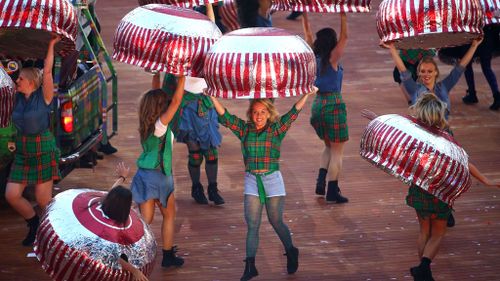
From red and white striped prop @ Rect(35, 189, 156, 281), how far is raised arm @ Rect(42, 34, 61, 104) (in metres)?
1.90

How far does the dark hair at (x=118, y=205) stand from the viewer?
6.77m

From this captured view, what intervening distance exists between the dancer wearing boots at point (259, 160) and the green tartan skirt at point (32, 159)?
5.65ft

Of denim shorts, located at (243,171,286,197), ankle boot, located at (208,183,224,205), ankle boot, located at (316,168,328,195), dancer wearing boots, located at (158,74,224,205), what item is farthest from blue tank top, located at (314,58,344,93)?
denim shorts, located at (243,171,286,197)

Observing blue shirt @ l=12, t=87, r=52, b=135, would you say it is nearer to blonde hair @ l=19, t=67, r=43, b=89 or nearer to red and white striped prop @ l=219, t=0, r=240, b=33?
blonde hair @ l=19, t=67, r=43, b=89

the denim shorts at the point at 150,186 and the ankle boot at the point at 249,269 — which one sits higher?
the denim shorts at the point at 150,186

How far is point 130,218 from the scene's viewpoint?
23.0 feet

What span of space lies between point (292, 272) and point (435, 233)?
1.29 meters

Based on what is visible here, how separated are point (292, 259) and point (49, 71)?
264 centimetres

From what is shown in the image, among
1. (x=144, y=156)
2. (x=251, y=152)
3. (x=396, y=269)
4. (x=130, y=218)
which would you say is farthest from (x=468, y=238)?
(x=130, y=218)

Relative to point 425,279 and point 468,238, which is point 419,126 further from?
point 468,238

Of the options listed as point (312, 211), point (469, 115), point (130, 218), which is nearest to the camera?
point (130, 218)

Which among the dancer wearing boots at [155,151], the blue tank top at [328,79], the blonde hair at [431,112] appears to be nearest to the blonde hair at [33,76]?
the dancer wearing boots at [155,151]

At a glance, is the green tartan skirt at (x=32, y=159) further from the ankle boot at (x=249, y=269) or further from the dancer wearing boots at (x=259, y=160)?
the ankle boot at (x=249, y=269)

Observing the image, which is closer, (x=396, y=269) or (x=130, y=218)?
(x=130, y=218)
